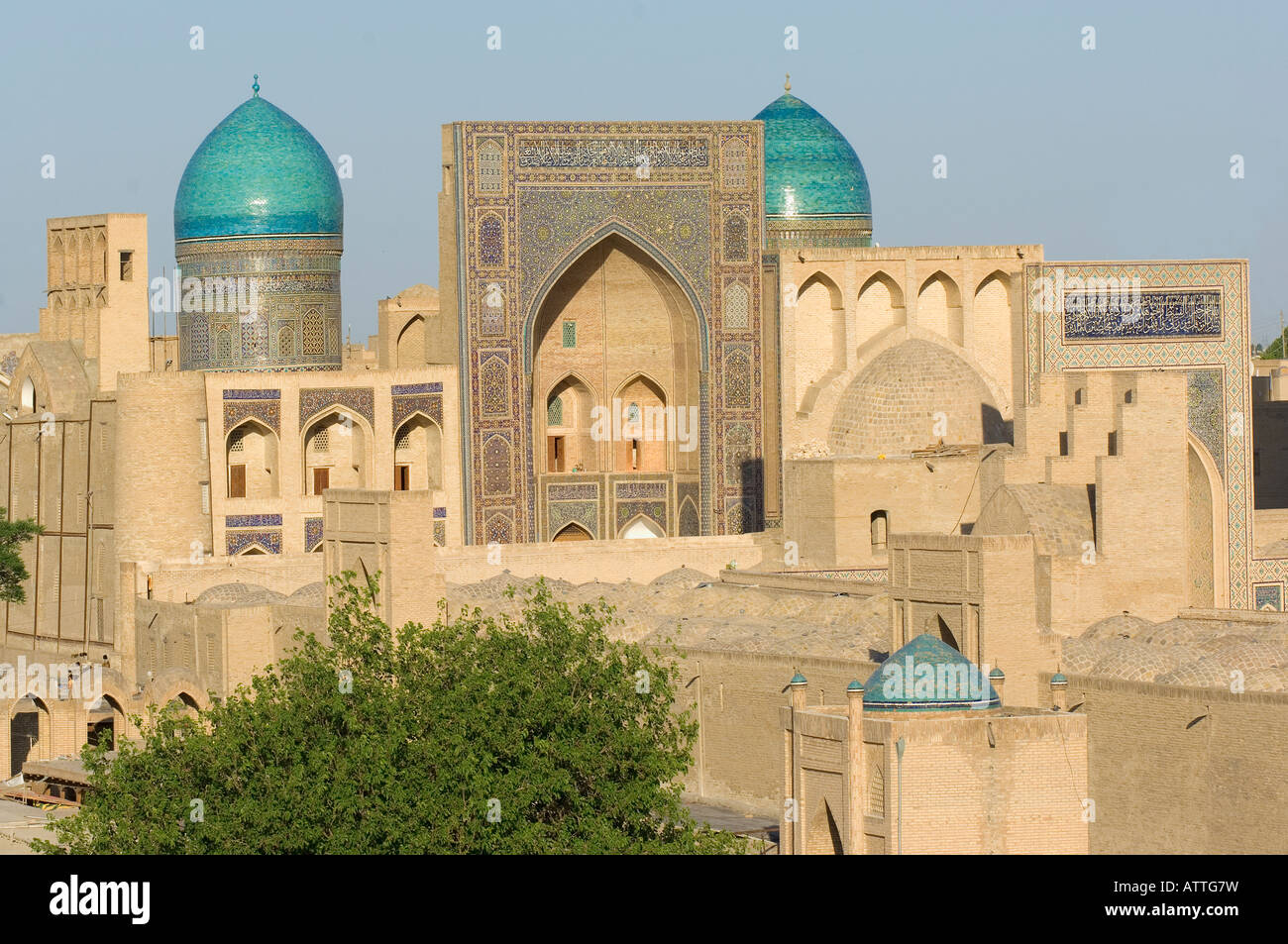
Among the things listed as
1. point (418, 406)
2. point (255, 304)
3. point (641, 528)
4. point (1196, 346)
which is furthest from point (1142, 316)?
point (255, 304)

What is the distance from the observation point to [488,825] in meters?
15.9

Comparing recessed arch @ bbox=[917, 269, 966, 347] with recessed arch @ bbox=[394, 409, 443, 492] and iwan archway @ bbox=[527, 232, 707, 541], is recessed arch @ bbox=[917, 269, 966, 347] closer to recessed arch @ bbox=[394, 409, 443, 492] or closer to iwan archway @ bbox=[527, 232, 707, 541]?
iwan archway @ bbox=[527, 232, 707, 541]

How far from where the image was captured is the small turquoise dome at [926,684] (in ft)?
50.1

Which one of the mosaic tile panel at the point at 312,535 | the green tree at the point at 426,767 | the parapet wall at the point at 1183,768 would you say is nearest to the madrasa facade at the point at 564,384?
the mosaic tile panel at the point at 312,535

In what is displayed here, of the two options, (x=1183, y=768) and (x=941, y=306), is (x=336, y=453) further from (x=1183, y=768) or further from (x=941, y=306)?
(x=1183, y=768)

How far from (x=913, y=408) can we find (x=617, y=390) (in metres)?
4.81

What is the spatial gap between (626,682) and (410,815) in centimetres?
246

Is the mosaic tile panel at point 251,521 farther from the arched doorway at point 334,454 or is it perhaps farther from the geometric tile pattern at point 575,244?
the geometric tile pattern at point 575,244

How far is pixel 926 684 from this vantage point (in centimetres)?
1529

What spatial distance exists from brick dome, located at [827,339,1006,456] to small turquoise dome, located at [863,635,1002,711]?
474 inches

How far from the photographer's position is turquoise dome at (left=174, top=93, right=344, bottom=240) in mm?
30234

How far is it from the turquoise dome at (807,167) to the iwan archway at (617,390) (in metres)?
2.74

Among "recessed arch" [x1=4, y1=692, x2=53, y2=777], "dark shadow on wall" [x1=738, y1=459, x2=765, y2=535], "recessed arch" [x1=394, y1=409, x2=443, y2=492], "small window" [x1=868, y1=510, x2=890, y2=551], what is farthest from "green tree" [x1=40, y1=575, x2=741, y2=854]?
"dark shadow on wall" [x1=738, y1=459, x2=765, y2=535]
